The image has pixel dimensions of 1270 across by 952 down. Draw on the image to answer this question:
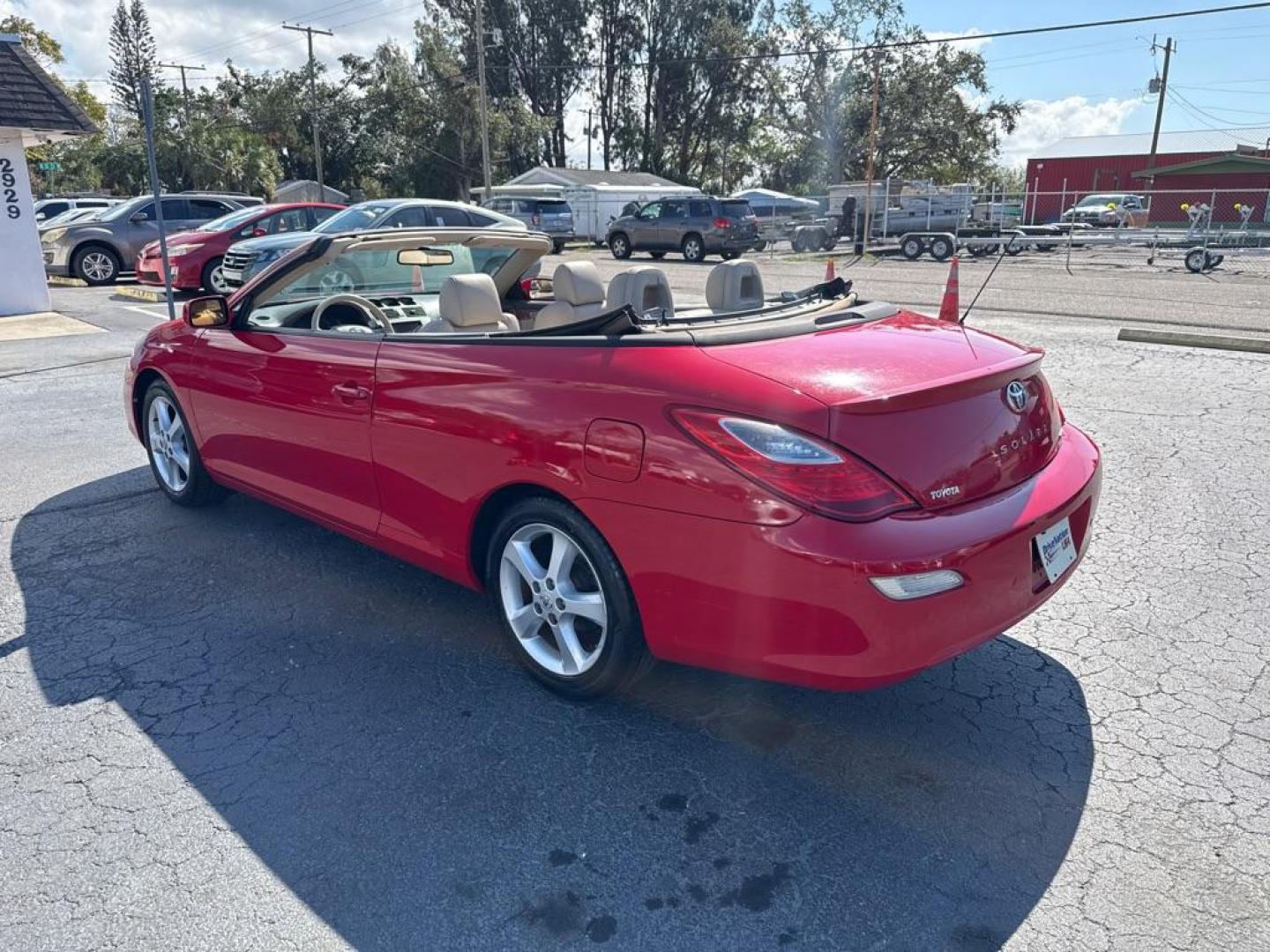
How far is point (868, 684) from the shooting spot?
8.34 feet

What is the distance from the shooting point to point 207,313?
4426 mm

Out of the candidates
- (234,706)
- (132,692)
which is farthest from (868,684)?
(132,692)

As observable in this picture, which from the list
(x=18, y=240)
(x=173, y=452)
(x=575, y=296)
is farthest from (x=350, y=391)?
(x=18, y=240)

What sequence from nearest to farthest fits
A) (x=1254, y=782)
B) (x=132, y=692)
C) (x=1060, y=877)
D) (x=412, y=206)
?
(x=1060, y=877) < (x=1254, y=782) < (x=132, y=692) < (x=412, y=206)

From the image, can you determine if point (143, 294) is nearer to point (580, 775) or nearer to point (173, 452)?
point (173, 452)

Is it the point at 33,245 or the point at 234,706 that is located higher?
the point at 33,245

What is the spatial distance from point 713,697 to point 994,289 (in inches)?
607

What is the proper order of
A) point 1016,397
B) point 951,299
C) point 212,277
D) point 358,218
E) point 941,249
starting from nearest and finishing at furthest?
1. point 1016,397
2. point 951,299
3. point 212,277
4. point 358,218
5. point 941,249

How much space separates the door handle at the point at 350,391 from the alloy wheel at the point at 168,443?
1657 mm

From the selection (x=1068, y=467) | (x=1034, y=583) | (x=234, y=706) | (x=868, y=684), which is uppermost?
(x=1068, y=467)

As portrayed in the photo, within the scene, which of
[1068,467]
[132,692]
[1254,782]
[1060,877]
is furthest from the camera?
[132,692]

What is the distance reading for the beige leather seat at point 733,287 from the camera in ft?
12.3

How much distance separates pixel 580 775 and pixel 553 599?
1.90 ft

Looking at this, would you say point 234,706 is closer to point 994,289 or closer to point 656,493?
point 656,493
